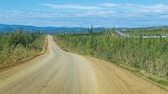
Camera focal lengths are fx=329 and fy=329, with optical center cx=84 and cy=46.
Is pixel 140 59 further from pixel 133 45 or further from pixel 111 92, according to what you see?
pixel 111 92

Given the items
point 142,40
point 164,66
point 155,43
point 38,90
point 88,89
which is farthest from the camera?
point 142,40

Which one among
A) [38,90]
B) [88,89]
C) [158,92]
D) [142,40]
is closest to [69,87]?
[88,89]

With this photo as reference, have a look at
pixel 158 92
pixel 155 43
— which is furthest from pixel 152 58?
pixel 158 92

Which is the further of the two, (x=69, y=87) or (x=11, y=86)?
(x=69, y=87)

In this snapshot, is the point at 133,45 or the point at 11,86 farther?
the point at 133,45

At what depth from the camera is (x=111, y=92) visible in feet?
38.3

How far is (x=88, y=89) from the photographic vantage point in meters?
12.1

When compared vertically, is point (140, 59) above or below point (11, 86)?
below

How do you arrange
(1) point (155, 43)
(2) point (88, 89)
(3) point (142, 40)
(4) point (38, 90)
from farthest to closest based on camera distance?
→ (3) point (142, 40) < (1) point (155, 43) < (2) point (88, 89) < (4) point (38, 90)

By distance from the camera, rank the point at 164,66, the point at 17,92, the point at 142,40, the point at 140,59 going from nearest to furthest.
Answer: the point at 17,92 → the point at 164,66 → the point at 140,59 → the point at 142,40

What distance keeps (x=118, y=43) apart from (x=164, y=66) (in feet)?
172

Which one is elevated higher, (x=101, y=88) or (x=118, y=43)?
(x=101, y=88)

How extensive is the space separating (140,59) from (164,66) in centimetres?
1748

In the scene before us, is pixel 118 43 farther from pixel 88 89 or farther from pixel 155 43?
pixel 88 89
